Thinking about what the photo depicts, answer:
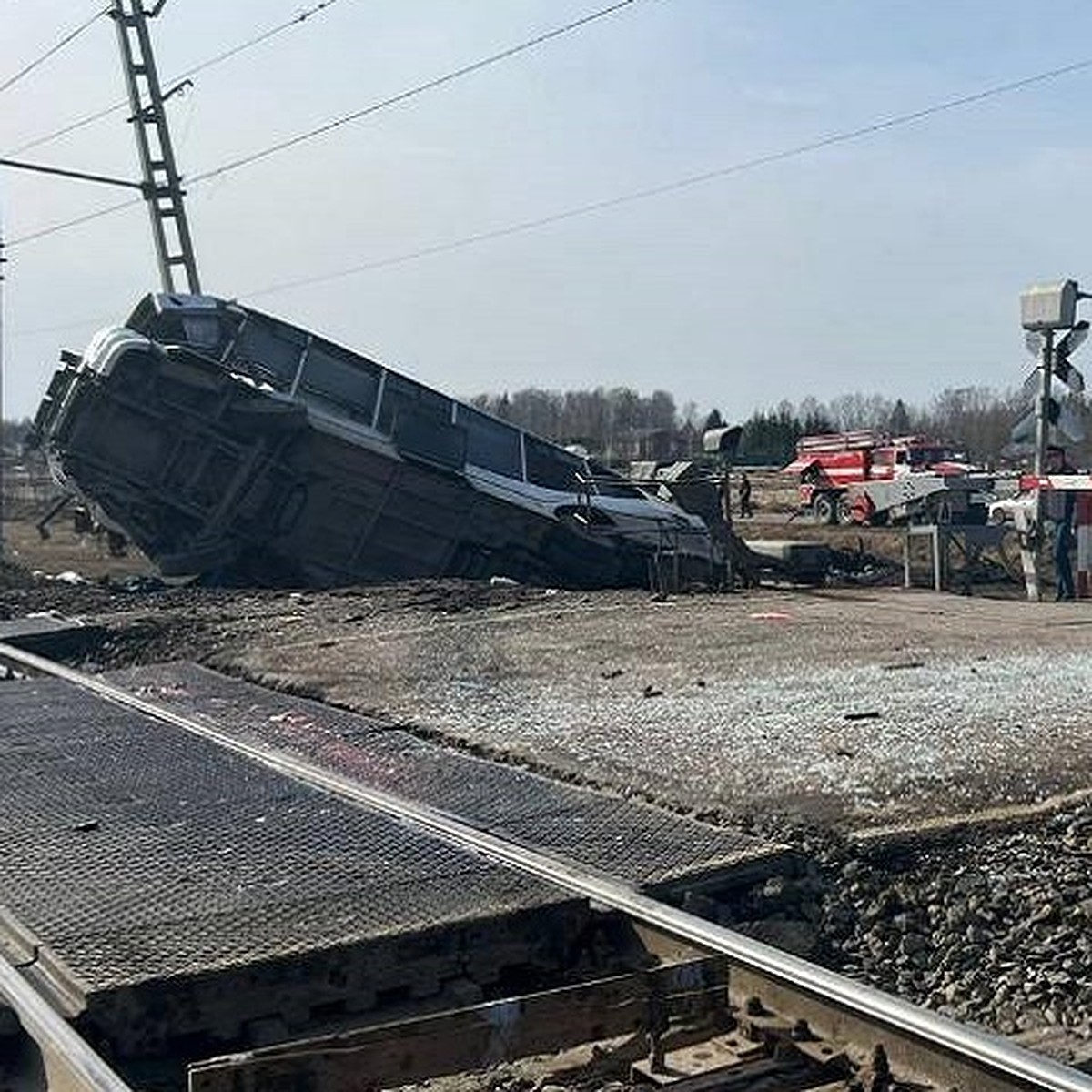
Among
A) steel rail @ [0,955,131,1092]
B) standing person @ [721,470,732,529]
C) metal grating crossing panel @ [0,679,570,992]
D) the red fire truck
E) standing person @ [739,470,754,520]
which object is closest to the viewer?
steel rail @ [0,955,131,1092]

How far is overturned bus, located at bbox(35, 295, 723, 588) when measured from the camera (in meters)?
18.9

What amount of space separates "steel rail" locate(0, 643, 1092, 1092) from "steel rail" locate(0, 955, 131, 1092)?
1.83 m

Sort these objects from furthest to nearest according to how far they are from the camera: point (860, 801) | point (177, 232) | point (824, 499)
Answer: point (824, 499)
point (177, 232)
point (860, 801)

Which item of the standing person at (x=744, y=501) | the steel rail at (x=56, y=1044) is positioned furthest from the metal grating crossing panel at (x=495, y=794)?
the standing person at (x=744, y=501)

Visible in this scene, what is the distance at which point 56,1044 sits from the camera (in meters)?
4.31

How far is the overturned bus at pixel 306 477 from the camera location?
62.0 feet

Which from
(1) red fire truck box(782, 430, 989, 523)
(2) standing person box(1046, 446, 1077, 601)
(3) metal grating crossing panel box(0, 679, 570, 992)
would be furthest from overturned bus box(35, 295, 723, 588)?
(1) red fire truck box(782, 430, 989, 523)

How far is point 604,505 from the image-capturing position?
1967cm

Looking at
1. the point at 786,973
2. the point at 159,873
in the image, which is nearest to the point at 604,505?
the point at 159,873

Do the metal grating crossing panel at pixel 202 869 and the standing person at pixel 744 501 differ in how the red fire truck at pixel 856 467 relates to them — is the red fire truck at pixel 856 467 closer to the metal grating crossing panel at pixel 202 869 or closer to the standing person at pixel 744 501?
the standing person at pixel 744 501

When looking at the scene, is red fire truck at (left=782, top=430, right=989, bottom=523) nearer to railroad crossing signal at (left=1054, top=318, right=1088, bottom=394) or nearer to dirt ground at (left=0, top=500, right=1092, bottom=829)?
railroad crossing signal at (left=1054, top=318, right=1088, bottom=394)

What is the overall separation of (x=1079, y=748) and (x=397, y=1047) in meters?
4.79

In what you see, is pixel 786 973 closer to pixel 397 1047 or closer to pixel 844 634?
pixel 397 1047

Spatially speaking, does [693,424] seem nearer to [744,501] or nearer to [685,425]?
[685,425]
